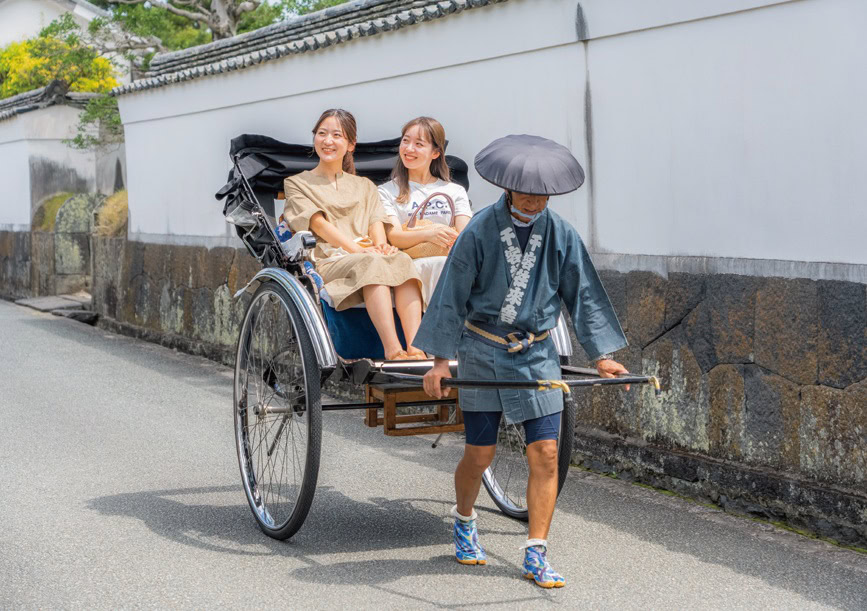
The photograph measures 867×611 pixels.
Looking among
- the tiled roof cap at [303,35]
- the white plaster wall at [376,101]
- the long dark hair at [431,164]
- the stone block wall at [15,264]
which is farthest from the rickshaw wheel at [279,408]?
the stone block wall at [15,264]

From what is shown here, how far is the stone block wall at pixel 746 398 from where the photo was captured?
186 inches

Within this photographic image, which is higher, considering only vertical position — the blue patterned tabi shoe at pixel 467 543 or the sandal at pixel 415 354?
the sandal at pixel 415 354

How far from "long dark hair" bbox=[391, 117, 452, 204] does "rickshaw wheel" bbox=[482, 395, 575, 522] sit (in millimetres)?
1218

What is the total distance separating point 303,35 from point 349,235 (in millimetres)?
6363

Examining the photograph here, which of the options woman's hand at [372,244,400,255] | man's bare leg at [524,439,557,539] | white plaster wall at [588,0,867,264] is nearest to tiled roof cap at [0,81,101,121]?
white plaster wall at [588,0,867,264]

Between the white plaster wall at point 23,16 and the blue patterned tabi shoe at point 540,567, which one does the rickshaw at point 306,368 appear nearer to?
the blue patterned tabi shoe at point 540,567

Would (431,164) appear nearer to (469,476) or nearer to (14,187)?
(469,476)

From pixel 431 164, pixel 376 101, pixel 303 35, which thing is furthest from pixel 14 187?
pixel 431 164

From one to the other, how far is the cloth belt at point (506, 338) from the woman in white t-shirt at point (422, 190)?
3.56ft

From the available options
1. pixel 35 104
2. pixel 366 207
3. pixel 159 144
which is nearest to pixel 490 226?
pixel 366 207

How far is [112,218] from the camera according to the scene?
13.9 m

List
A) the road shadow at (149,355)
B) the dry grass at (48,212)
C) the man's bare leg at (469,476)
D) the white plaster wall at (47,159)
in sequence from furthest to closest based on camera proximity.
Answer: the white plaster wall at (47,159) → the dry grass at (48,212) → the road shadow at (149,355) → the man's bare leg at (469,476)

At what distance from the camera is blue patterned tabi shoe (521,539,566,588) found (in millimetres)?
4043

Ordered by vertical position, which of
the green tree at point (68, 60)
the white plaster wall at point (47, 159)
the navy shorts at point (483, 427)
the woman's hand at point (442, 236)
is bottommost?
the navy shorts at point (483, 427)
